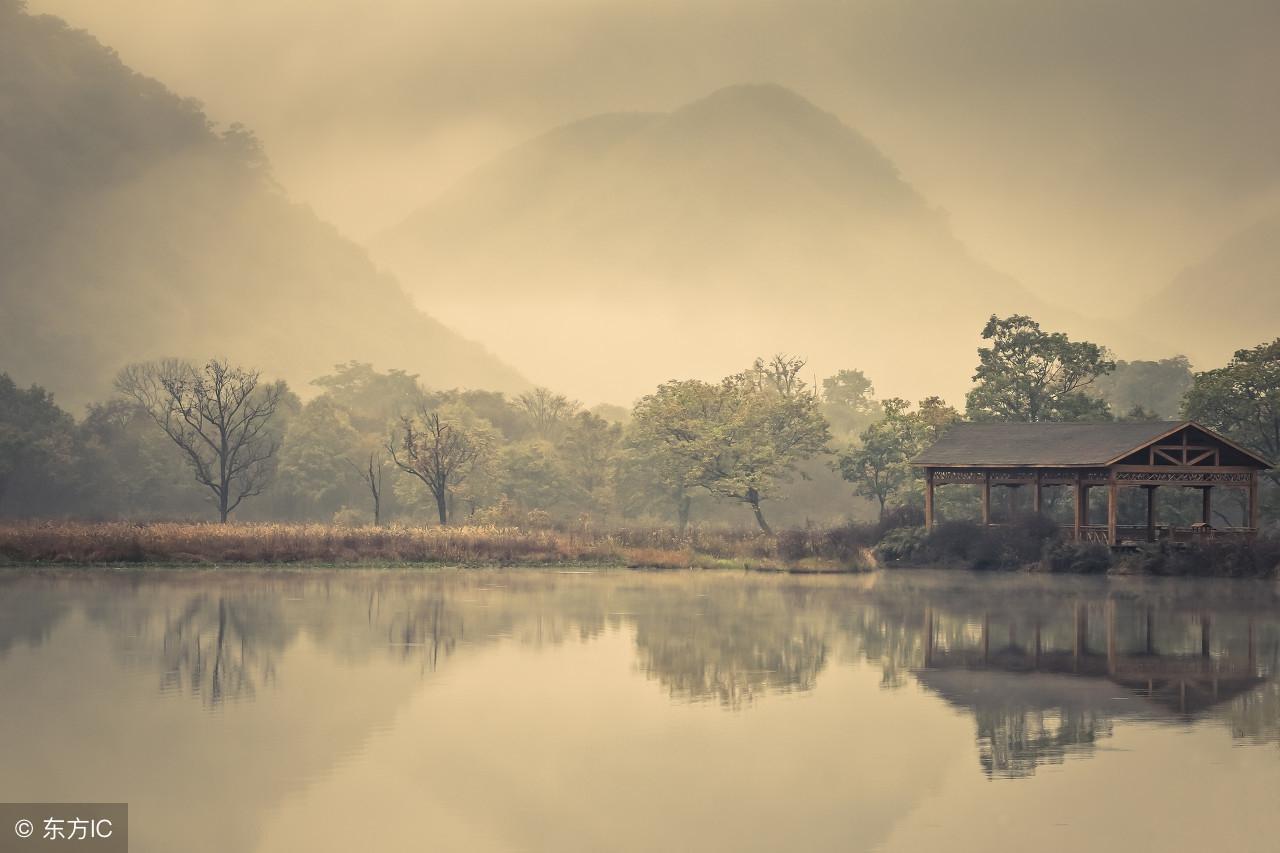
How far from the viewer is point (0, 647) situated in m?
27.6

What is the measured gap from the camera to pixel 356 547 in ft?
174

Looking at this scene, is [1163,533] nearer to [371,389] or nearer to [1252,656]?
[1252,656]

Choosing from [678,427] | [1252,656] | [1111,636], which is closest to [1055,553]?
[1111,636]

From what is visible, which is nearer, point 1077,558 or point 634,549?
point 1077,558

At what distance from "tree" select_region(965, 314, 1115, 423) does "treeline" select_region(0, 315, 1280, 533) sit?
0.09m

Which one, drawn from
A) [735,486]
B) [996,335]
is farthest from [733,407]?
[996,335]

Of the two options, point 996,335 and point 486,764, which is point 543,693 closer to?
point 486,764

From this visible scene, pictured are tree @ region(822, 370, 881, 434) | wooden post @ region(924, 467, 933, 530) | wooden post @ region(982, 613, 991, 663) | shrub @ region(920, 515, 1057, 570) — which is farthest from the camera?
tree @ region(822, 370, 881, 434)

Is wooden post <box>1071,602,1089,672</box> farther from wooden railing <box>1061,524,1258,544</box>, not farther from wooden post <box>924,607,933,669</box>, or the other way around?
wooden railing <box>1061,524,1258,544</box>

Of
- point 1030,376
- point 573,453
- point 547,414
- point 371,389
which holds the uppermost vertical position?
point 371,389

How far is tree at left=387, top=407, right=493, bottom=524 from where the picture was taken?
73.2 metres

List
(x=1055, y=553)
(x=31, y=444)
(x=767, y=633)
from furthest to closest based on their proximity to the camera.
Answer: (x=31, y=444)
(x=1055, y=553)
(x=767, y=633)

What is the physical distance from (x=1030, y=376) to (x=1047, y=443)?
52.2ft

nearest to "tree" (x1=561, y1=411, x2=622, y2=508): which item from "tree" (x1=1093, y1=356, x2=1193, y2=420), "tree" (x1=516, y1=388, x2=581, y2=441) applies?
"tree" (x1=516, y1=388, x2=581, y2=441)
